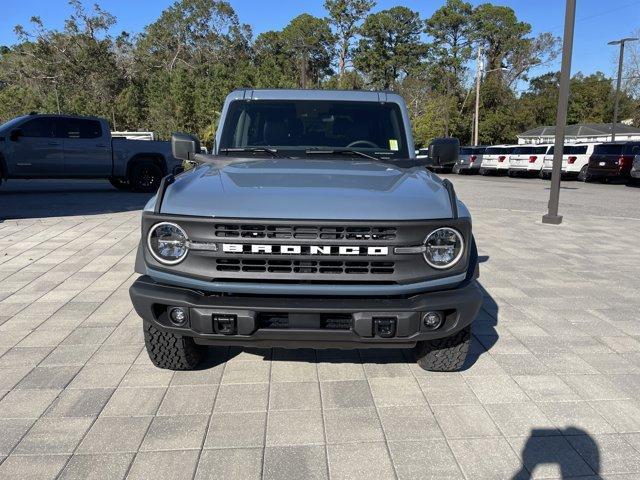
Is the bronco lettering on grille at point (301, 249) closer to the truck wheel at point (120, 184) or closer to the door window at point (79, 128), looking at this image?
the door window at point (79, 128)

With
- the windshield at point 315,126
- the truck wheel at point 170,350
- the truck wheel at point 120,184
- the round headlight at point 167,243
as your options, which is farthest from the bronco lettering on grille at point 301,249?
the truck wheel at point 120,184

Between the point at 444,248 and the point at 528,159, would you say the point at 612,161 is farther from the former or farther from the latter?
the point at 444,248

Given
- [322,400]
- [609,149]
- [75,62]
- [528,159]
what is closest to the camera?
[322,400]

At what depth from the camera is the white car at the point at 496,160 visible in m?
28.7

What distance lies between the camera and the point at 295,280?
3.05 meters

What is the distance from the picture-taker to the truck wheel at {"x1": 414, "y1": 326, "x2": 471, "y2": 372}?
367 cm

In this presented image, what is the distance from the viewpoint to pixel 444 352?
3.76 meters

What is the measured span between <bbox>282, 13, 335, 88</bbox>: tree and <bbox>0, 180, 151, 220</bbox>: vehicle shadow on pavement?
49781 mm

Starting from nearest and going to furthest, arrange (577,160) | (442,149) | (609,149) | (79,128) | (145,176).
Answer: (442,149), (79,128), (145,176), (609,149), (577,160)

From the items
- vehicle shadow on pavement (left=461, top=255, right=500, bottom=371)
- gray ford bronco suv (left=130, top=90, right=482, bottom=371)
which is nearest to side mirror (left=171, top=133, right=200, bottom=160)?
gray ford bronco suv (left=130, top=90, right=482, bottom=371)

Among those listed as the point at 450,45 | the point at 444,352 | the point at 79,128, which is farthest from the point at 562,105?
the point at 450,45

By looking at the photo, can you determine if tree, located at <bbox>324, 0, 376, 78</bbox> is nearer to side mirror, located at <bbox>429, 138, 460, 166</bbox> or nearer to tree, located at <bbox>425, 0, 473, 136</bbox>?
tree, located at <bbox>425, 0, 473, 136</bbox>

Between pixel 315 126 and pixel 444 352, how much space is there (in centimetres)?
209

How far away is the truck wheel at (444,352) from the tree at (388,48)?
6045 cm
